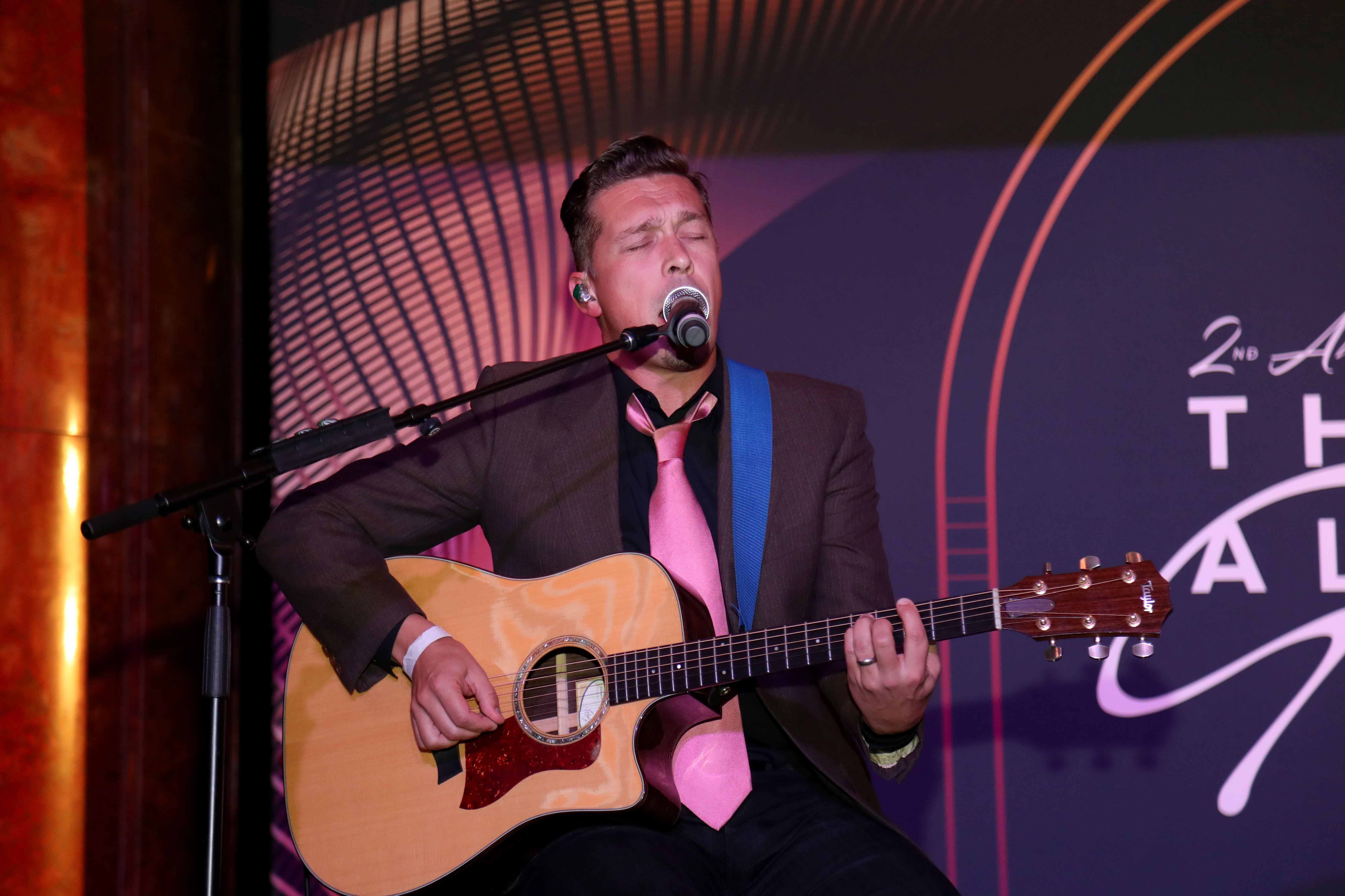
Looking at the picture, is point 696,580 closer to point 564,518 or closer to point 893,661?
point 564,518

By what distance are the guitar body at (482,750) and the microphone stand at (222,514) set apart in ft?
1.40

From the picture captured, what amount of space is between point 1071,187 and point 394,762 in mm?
2640

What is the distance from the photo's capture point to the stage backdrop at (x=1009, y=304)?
10.4ft

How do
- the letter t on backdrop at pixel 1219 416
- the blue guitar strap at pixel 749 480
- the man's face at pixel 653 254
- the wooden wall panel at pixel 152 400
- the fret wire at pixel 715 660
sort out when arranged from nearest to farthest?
1. the fret wire at pixel 715 660
2. the blue guitar strap at pixel 749 480
3. the man's face at pixel 653 254
4. the wooden wall panel at pixel 152 400
5. the letter t on backdrop at pixel 1219 416

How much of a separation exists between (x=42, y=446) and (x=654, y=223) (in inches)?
72.5

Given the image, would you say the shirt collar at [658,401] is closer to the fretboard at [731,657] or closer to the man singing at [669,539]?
the man singing at [669,539]

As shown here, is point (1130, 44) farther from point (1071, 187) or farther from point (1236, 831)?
point (1236, 831)

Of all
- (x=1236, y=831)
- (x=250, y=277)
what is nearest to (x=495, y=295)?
(x=250, y=277)

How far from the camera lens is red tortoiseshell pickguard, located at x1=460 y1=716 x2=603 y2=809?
6.68 feet

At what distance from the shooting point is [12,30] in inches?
114

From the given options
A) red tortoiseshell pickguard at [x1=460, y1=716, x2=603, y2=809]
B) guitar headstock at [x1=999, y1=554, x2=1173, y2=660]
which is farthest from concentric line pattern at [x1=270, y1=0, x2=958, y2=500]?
guitar headstock at [x1=999, y1=554, x2=1173, y2=660]

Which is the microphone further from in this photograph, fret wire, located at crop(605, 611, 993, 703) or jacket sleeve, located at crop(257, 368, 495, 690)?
jacket sleeve, located at crop(257, 368, 495, 690)

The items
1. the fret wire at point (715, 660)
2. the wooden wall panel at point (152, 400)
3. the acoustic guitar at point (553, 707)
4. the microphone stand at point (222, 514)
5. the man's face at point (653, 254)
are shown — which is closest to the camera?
the microphone stand at point (222, 514)

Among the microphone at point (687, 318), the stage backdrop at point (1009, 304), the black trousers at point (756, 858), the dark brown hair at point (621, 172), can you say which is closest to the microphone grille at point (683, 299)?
the microphone at point (687, 318)
